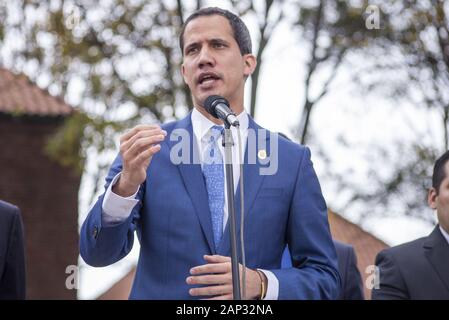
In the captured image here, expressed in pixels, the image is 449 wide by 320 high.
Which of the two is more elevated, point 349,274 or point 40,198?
point 40,198

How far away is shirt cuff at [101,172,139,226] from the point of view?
4031 millimetres

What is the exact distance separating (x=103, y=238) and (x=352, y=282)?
4159mm

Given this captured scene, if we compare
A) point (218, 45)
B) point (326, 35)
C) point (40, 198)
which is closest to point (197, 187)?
point (218, 45)

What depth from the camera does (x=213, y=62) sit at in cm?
448

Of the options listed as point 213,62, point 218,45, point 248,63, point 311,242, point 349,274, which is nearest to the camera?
point 311,242

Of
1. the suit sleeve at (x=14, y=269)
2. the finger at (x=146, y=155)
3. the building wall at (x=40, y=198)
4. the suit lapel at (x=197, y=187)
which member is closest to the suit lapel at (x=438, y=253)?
the suit lapel at (x=197, y=187)

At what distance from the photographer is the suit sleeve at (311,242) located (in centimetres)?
435

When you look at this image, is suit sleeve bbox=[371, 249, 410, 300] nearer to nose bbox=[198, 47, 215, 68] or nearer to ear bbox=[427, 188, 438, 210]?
ear bbox=[427, 188, 438, 210]

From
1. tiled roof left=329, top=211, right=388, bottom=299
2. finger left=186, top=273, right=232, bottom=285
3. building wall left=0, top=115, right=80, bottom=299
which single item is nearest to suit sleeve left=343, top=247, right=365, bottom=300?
finger left=186, top=273, right=232, bottom=285

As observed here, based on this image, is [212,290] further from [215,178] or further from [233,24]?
[233,24]

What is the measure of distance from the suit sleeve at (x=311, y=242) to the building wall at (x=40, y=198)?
23.3 metres

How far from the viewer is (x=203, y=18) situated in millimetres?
4691
